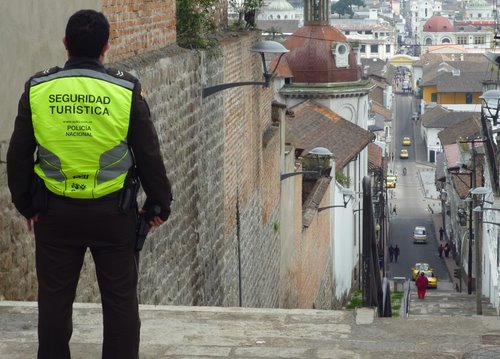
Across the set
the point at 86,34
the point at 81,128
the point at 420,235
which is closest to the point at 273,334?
the point at 81,128

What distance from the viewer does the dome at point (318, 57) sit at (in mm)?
55031

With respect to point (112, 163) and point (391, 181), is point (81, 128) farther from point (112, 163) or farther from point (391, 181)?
point (391, 181)

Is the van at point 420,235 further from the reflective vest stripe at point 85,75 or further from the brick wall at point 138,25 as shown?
the reflective vest stripe at point 85,75

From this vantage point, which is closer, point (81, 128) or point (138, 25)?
point (81, 128)

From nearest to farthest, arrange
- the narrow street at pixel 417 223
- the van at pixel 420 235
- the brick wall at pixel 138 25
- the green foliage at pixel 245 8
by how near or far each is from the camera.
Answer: the brick wall at pixel 138 25 < the green foliage at pixel 245 8 < the narrow street at pixel 417 223 < the van at pixel 420 235

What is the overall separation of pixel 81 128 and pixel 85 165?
14cm

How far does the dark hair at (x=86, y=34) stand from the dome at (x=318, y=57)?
4999 centimetres

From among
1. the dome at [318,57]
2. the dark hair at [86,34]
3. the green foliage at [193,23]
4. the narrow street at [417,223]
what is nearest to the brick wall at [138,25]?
the green foliage at [193,23]

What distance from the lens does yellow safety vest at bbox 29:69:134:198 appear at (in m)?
4.99

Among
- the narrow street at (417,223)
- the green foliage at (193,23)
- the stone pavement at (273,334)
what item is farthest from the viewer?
the narrow street at (417,223)

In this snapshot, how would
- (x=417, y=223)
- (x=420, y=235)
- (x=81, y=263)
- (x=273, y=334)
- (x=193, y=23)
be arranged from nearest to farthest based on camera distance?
(x=81, y=263), (x=273, y=334), (x=193, y=23), (x=420, y=235), (x=417, y=223)

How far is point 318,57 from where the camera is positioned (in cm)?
5512

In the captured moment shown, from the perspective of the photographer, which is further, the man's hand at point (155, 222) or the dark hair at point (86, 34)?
the man's hand at point (155, 222)

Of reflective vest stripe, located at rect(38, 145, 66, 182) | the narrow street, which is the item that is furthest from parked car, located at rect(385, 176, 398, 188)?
reflective vest stripe, located at rect(38, 145, 66, 182)
